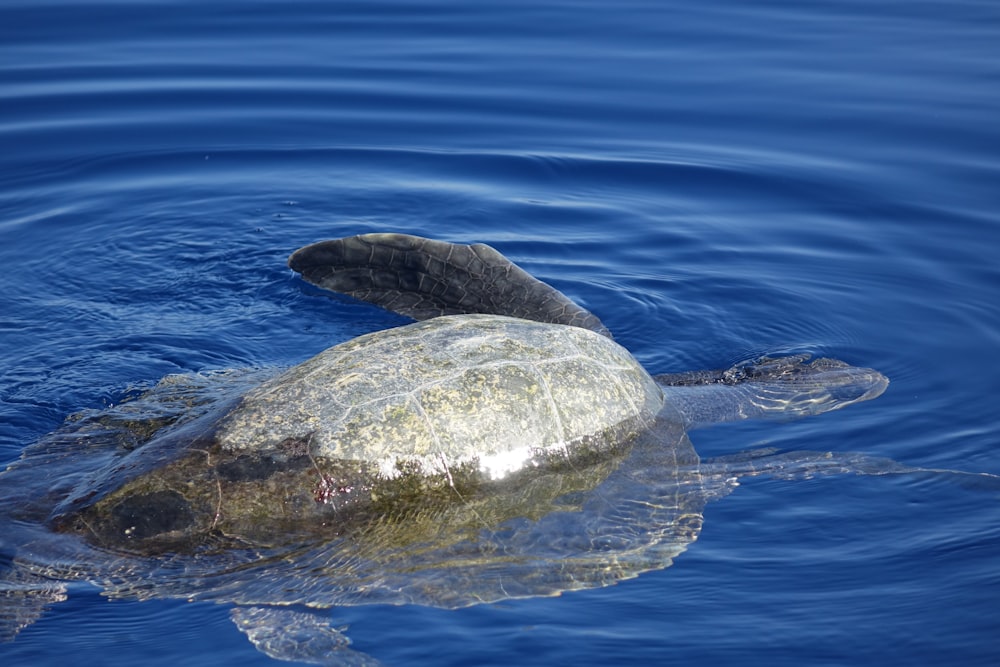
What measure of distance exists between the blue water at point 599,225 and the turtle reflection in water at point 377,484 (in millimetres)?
155

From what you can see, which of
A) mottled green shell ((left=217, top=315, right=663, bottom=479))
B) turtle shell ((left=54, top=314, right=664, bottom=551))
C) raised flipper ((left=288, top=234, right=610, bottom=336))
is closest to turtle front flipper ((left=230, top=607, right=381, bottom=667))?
turtle shell ((left=54, top=314, right=664, bottom=551))

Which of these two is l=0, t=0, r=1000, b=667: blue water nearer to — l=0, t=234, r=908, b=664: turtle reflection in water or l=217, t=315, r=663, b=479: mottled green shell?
l=0, t=234, r=908, b=664: turtle reflection in water

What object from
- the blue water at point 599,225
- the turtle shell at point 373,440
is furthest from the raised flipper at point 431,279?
the turtle shell at point 373,440

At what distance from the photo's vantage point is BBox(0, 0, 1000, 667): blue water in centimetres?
490

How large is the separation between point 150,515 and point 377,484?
1061 mm

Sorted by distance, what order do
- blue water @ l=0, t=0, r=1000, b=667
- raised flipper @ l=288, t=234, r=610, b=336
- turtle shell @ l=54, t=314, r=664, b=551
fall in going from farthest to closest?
raised flipper @ l=288, t=234, r=610, b=336
turtle shell @ l=54, t=314, r=664, b=551
blue water @ l=0, t=0, r=1000, b=667

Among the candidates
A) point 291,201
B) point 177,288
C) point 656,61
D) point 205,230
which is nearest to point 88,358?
point 177,288

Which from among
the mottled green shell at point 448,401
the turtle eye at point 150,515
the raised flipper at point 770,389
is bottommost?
the turtle eye at point 150,515

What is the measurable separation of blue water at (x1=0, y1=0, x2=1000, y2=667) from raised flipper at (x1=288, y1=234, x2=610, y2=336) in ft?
1.26

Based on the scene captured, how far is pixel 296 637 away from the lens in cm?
472

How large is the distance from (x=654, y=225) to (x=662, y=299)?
1.59 m

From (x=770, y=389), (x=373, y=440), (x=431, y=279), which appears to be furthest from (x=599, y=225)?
(x=373, y=440)

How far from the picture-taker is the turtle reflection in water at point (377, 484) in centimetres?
491

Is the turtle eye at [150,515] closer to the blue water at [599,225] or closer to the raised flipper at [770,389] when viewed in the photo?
the blue water at [599,225]
